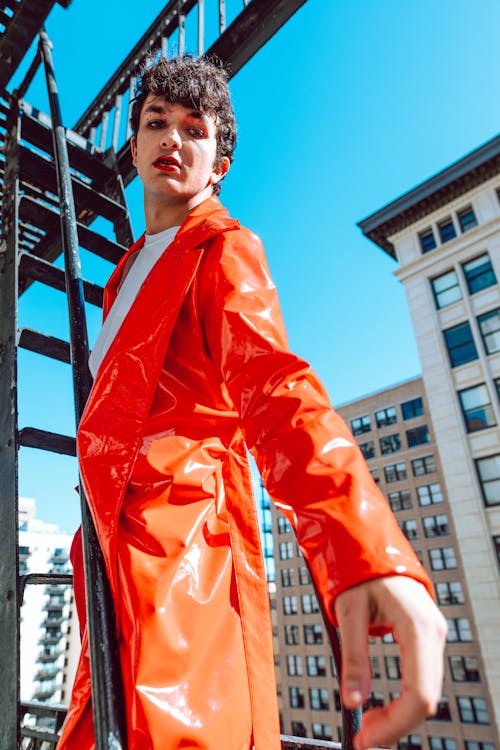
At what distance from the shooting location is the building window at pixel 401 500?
4256 cm

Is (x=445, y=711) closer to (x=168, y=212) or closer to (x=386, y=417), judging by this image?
(x=386, y=417)

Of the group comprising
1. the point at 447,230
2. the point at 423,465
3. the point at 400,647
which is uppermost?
the point at 447,230

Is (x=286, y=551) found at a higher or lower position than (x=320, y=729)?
higher

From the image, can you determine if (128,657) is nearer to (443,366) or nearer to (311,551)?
(311,551)

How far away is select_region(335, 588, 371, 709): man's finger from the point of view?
0.57 m

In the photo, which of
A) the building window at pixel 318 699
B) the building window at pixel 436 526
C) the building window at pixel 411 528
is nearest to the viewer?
the building window at pixel 436 526

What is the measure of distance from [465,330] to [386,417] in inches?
876

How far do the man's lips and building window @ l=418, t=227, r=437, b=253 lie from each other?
2778 centimetres

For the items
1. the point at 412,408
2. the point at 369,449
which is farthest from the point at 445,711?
the point at 412,408

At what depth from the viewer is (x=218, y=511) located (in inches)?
45.9

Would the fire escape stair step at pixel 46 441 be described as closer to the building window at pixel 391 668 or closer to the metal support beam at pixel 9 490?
the metal support beam at pixel 9 490

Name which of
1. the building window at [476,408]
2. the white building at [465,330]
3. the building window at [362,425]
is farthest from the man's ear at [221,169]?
the building window at [362,425]

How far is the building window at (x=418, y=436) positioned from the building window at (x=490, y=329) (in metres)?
20.6

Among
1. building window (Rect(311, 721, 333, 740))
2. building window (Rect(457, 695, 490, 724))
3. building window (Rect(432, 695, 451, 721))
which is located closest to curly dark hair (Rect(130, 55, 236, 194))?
building window (Rect(457, 695, 490, 724))
